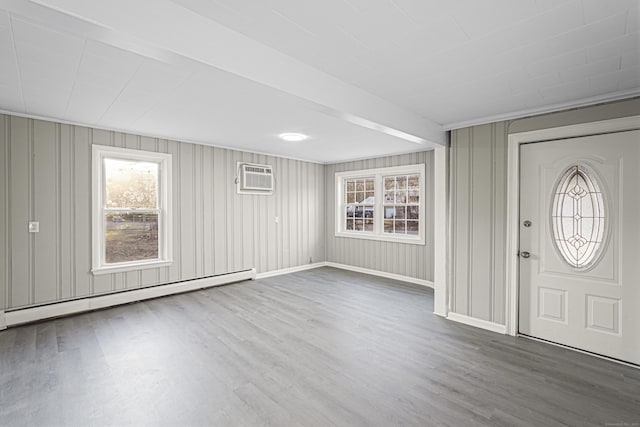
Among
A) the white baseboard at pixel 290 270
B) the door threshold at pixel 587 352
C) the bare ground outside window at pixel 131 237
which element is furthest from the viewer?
the white baseboard at pixel 290 270

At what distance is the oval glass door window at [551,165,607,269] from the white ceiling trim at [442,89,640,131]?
23.2 inches

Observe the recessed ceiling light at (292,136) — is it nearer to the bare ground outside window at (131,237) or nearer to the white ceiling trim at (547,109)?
the white ceiling trim at (547,109)

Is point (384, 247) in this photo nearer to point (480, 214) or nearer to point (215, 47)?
point (480, 214)

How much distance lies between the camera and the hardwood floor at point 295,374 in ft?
6.76

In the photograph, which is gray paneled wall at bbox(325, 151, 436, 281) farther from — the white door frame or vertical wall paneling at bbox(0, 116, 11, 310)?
vertical wall paneling at bbox(0, 116, 11, 310)

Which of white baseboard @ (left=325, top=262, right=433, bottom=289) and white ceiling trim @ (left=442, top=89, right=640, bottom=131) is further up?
white ceiling trim @ (left=442, top=89, right=640, bottom=131)

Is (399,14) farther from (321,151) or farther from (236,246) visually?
(236,246)

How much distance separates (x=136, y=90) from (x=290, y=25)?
1.79 meters

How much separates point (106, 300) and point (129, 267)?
1.61ft

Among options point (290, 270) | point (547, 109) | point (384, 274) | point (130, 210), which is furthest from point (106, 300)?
point (547, 109)

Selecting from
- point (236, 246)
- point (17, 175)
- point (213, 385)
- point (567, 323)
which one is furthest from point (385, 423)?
point (17, 175)

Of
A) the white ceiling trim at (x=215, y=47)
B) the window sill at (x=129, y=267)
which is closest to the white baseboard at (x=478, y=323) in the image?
the white ceiling trim at (x=215, y=47)

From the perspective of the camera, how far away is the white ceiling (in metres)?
1.58

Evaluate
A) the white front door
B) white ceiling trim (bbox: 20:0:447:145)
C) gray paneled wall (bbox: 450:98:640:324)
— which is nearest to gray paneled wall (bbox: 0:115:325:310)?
white ceiling trim (bbox: 20:0:447:145)
